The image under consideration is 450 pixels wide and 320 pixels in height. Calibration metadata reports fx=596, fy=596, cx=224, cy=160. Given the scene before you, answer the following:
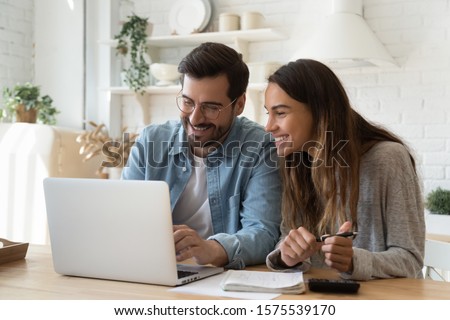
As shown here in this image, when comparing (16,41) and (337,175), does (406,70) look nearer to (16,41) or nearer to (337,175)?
(337,175)

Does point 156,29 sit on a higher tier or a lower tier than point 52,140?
higher

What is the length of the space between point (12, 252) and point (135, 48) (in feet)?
8.00

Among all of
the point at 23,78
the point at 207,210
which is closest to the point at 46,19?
the point at 23,78

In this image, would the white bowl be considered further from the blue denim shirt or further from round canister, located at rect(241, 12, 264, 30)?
the blue denim shirt

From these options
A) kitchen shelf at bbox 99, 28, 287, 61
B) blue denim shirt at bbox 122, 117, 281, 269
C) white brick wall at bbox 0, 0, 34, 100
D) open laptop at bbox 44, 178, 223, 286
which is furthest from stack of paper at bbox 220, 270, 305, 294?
white brick wall at bbox 0, 0, 34, 100

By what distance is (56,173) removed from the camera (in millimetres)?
3639

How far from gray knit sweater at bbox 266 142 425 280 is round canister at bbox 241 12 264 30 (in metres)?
2.13

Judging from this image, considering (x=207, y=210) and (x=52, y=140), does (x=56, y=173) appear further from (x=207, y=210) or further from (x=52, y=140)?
(x=207, y=210)

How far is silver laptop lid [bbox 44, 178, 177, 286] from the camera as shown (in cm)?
135

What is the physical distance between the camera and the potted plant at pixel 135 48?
391 centimetres

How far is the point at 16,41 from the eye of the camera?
418 cm

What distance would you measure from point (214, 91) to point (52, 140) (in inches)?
77.8

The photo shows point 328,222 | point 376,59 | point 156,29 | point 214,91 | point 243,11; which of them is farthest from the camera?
point 156,29

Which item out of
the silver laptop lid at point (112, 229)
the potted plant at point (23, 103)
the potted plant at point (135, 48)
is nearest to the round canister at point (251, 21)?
the potted plant at point (135, 48)
